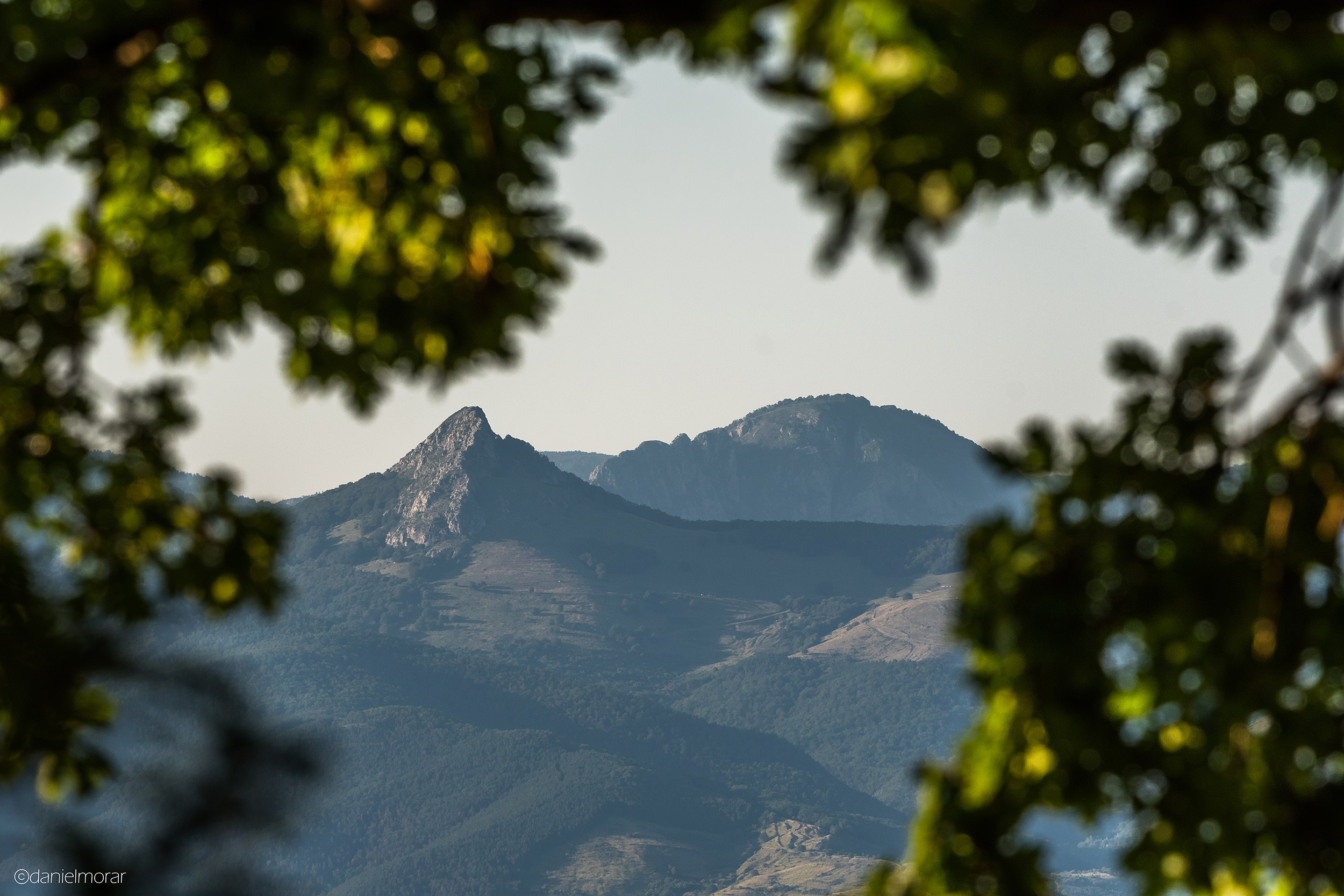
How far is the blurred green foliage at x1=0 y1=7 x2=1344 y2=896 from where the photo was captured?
392 centimetres

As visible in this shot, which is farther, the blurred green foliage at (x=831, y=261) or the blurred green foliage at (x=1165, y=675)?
the blurred green foliage at (x=1165, y=675)

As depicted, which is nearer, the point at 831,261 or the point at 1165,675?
the point at 831,261

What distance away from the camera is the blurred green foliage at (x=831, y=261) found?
3.92m

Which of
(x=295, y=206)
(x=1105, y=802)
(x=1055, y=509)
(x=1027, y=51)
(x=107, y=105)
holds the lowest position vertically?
(x=1105, y=802)

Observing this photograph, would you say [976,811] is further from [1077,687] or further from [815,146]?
[815,146]

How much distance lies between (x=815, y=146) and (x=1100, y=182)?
477 centimetres

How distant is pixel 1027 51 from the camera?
4.07m

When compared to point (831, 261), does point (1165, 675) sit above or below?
below

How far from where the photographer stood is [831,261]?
12.0 feet

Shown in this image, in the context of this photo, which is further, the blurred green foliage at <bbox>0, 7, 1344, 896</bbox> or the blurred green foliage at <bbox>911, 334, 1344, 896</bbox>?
the blurred green foliage at <bbox>911, 334, 1344, 896</bbox>

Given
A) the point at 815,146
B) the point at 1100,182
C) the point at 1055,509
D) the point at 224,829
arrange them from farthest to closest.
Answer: the point at 224,829, the point at 1100,182, the point at 1055,509, the point at 815,146

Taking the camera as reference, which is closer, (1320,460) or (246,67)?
(1320,460)

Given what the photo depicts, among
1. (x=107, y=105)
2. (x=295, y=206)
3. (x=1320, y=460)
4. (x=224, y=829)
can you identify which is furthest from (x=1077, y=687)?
(x=224, y=829)

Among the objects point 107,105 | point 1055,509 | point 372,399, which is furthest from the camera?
point 372,399
